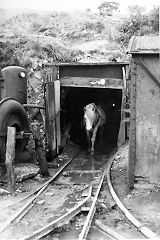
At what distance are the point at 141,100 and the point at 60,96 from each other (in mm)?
6429

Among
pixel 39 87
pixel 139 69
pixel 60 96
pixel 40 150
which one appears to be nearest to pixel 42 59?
pixel 39 87

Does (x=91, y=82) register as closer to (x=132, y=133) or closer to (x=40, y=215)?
(x=132, y=133)

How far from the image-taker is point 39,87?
17625 mm

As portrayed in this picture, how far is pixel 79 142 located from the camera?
17875mm

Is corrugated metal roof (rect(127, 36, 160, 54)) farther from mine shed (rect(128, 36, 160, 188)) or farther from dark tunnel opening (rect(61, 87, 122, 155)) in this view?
dark tunnel opening (rect(61, 87, 122, 155))

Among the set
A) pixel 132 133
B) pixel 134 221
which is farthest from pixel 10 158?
pixel 134 221

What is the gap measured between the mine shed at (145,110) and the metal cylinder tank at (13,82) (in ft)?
20.8

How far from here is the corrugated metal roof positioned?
9094 mm

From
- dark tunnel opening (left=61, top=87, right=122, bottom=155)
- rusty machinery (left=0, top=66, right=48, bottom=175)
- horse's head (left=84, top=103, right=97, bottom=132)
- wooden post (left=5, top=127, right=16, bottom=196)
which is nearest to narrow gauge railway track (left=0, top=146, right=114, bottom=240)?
wooden post (left=5, top=127, right=16, bottom=196)

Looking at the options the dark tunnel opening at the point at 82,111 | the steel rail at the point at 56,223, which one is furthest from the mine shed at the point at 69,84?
the steel rail at the point at 56,223

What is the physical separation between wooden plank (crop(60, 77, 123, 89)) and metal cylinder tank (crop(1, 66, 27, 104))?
158cm

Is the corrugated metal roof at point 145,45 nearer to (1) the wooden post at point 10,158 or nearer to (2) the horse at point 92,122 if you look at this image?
(1) the wooden post at point 10,158

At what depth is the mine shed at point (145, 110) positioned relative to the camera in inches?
362

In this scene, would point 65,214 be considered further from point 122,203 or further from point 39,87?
point 39,87
